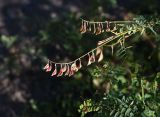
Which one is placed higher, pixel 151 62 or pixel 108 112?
pixel 151 62

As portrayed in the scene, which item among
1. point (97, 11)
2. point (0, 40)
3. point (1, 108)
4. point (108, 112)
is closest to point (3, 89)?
point (1, 108)

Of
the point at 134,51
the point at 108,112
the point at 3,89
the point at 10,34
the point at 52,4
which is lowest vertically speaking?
the point at 108,112

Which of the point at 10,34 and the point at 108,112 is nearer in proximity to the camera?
the point at 108,112

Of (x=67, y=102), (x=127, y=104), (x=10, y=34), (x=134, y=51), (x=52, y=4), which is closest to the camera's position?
(x=127, y=104)

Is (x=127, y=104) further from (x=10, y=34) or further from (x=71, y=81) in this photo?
(x=10, y=34)

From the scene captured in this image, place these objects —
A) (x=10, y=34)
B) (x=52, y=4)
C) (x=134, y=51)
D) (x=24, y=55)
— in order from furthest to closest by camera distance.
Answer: (x=52, y=4) < (x=10, y=34) < (x=24, y=55) < (x=134, y=51)

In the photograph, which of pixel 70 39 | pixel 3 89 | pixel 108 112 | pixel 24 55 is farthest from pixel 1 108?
pixel 108 112
